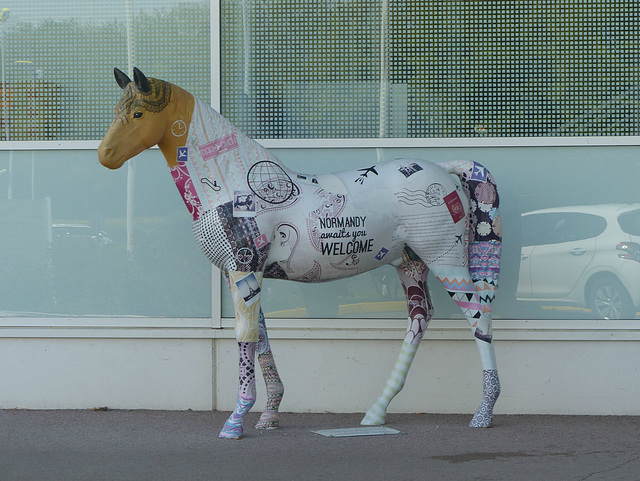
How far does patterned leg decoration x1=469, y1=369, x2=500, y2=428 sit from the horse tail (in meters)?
0.44

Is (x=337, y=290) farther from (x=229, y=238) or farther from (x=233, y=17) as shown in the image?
(x=233, y=17)

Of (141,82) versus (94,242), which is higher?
(141,82)

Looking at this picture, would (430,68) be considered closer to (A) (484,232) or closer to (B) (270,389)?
(A) (484,232)

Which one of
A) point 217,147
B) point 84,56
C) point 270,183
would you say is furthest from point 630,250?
point 84,56

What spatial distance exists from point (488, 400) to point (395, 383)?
60 cm

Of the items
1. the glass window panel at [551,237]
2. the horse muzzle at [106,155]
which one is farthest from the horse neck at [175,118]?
the glass window panel at [551,237]

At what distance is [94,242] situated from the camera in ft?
21.8

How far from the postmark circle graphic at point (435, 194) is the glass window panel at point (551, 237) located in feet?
3.05

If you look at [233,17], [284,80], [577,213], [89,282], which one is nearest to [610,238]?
[577,213]

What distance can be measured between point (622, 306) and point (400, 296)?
157 cm

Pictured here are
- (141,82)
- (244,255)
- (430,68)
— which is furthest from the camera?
(430,68)

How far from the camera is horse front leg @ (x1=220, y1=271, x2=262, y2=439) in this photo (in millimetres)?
5402

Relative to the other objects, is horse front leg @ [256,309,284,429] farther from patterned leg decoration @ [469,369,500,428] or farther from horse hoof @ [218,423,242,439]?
patterned leg decoration @ [469,369,500,428]

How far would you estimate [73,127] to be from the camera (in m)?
6.68
